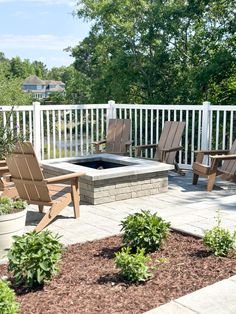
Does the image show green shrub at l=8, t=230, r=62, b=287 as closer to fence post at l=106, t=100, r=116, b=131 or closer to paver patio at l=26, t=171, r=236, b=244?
paver patio at l=26, t=171, r=236, b=244

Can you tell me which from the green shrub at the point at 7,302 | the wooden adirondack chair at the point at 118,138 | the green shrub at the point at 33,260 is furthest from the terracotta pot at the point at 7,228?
the wooden adirondack chair at the point at 118,138

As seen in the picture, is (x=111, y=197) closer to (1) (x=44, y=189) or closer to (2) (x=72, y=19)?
(1) (x=44, y=189)

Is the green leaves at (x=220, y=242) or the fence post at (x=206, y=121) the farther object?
the fence post at (x=206, y=121)

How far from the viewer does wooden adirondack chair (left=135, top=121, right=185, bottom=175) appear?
7059 mm

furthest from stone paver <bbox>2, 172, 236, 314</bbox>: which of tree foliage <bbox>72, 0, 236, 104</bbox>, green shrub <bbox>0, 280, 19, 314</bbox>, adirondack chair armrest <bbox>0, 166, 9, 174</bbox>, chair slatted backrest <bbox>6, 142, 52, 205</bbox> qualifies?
tree foliage <bbox>72, 0, 236, 104</bbox>

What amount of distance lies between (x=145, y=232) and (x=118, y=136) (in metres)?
4.79

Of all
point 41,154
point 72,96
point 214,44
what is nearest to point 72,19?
point 72,96

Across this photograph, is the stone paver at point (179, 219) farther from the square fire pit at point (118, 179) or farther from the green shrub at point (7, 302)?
the green shrub at point (7, 302)

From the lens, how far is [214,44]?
12414mm

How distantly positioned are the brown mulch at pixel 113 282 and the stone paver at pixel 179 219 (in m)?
0.17

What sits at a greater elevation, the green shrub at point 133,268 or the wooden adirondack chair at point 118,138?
the wooden adirondack chair at point 118,138

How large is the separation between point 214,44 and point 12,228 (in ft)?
33.8

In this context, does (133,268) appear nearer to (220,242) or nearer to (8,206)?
(220,242)

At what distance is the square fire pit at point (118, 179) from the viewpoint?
17.9 feet
